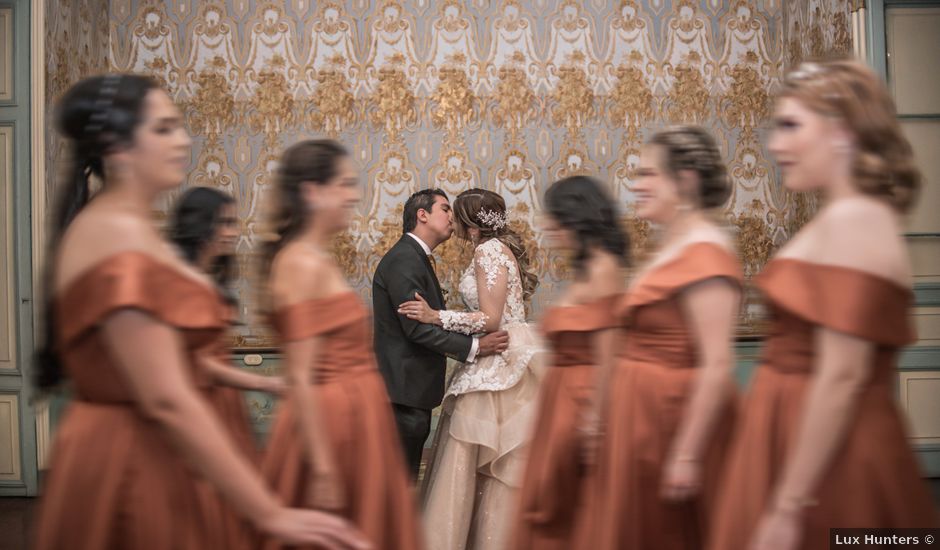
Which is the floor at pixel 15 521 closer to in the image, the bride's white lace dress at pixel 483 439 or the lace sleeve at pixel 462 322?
the bride's white lace dress at pixel 483 439

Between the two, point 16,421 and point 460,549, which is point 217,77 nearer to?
point 16,421

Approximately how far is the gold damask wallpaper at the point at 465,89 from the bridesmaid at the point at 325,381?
4.15 meters

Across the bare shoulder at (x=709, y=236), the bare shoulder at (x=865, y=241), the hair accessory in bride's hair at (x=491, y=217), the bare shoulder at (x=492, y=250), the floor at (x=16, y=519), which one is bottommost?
the floor at (x=16, y=519)

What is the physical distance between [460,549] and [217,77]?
13.8ft

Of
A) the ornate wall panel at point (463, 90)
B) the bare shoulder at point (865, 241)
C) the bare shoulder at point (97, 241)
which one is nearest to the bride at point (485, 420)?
the ornate wall panel at point (463, 90)

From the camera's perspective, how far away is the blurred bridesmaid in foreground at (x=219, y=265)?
8.49 feet

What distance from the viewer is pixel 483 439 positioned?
4.11 metres

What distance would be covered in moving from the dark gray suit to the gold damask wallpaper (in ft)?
Answer: 7.50

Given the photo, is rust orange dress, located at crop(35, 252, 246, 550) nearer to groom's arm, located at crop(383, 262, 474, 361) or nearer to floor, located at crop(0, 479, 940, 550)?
groom's arm, located at crop(383, 262, 474, 361)

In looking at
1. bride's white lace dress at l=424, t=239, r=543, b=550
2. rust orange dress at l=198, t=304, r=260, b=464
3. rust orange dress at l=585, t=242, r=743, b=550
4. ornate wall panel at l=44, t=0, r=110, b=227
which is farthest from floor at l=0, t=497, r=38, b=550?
rust orange dress at l=585, t=242, r=743, b=550

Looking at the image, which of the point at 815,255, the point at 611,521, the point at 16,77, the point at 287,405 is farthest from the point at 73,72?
the point at 815,255

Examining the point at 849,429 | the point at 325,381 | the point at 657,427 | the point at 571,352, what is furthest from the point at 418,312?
the point at 849,429

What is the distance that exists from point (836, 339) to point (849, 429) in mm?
180

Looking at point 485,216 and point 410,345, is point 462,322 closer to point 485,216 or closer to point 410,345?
point 410,345
